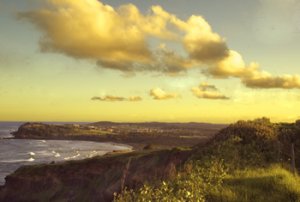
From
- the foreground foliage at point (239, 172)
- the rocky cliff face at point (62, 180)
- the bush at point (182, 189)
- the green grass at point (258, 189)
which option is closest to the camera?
the bush at point (182, 189)

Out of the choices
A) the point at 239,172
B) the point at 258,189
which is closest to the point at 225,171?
the point at 239,172

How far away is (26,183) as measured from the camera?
63406 mm

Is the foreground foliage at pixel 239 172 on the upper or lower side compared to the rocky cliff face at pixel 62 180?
upper

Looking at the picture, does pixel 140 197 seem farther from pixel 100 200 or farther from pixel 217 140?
pixel 100 200

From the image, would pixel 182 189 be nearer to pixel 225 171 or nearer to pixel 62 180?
pixel 225 171

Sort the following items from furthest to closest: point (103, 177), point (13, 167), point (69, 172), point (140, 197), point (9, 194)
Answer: point (13, 167)
point (9, 194)
point (69, 172)
point (103, 177)
point (140, 197)

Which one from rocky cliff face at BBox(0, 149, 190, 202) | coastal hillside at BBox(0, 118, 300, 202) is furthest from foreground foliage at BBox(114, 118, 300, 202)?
rocky cliff face at BBox(0, 149, 190, 202)

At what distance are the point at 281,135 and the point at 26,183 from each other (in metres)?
48.2

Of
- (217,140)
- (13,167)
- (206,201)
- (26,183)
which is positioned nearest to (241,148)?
(217,140)

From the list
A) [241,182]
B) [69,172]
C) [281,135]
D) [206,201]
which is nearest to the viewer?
[206,201]

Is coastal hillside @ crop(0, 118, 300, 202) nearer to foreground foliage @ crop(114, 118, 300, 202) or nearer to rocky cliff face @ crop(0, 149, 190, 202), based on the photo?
foreground foliage @ crop(114, 118, 300, 202)

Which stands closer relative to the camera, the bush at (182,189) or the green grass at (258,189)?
the bush at (182,189)

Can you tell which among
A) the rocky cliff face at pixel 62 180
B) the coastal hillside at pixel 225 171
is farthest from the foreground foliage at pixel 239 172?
the rocky cliff face at pixel 62 180

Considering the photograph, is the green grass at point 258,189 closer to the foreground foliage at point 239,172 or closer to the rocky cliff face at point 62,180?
the foreground foliage at point 239,172
